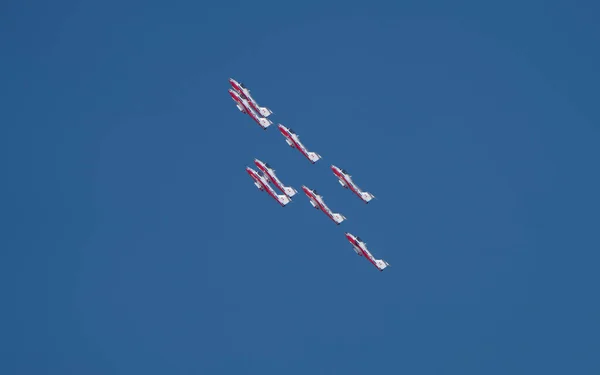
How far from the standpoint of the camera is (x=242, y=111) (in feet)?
488

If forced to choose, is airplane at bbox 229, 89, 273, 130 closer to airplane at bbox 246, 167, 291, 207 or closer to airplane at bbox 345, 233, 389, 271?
airplane at bbox 246, 167, 291, 207

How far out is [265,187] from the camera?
14550cm

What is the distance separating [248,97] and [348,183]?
13.5 metres

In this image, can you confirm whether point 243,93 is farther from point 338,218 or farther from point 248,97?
point 338,218

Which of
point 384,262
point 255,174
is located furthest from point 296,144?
point 384,262

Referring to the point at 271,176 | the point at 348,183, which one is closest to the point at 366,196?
the point at 348,183

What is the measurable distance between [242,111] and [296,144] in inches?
256

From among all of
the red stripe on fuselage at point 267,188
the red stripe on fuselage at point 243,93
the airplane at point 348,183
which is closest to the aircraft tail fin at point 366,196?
the airplane at point 348,183

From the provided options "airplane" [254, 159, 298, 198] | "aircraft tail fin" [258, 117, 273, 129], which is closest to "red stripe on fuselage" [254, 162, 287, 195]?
"airplane" [254, 159, 298, 198]

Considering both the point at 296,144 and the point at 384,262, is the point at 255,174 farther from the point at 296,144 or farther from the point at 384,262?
the point at 384,262

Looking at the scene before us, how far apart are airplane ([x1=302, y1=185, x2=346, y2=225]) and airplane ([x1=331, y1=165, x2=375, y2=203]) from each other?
296 cm

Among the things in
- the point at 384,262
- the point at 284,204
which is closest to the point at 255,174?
the point at 284,204

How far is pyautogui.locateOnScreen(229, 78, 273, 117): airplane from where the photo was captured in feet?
486

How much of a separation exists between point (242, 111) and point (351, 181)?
13019 mm
